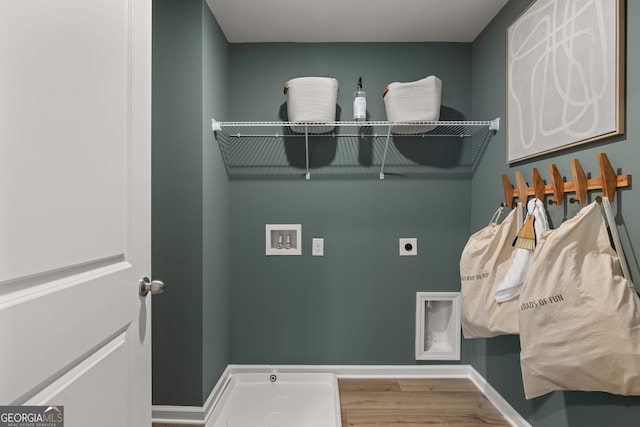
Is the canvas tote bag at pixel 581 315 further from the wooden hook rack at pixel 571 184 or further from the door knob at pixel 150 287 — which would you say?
the door knob at pixel 150 287

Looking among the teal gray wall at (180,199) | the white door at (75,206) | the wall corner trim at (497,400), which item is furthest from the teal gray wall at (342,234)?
the white door at (75,206)

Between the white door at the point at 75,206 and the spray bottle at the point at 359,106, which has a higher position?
the spray bottle at the point at 359,106

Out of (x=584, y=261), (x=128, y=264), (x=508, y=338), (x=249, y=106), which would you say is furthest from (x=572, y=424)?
(x=249, y=106)

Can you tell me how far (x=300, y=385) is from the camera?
83.0 inches

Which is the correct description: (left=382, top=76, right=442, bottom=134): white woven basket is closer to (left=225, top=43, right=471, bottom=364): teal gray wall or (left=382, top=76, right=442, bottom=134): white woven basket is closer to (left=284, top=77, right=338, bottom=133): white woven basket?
(left=225, top=43, right=471, bottom=364): teal gray wall

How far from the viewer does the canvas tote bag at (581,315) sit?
0.98m

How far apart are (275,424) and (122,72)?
68.3 inches

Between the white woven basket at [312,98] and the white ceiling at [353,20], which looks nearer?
the white ceiling at [353,20]

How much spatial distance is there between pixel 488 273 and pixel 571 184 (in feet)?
1.69

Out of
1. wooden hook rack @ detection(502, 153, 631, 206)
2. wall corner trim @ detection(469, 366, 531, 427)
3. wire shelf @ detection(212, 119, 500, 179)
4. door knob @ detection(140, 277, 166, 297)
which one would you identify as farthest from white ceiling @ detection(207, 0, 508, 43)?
wall corner trim @ detection(469, 366, 531, 427)

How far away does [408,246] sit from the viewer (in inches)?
85.4

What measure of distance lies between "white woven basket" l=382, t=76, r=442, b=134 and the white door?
1.33m

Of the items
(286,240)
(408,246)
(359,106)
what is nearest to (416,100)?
(359,106)

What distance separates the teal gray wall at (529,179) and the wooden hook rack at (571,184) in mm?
32
